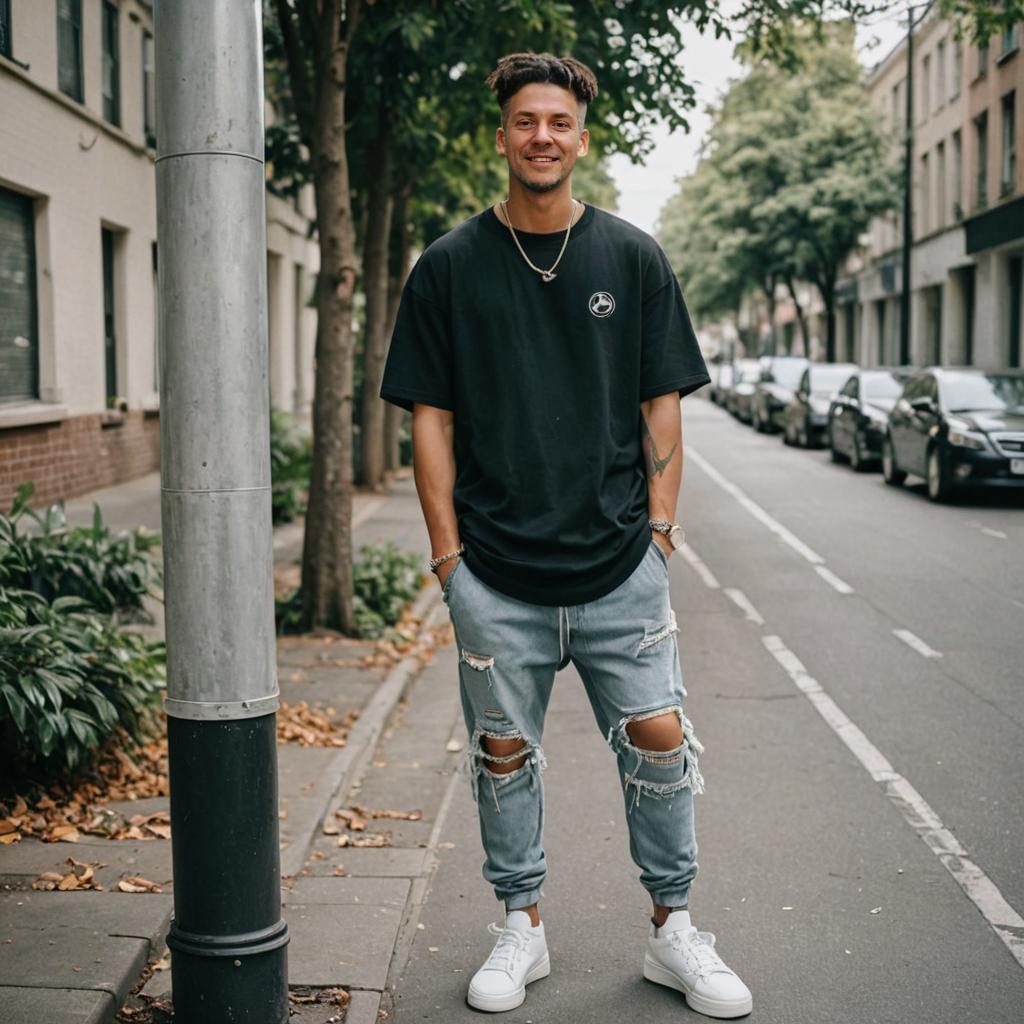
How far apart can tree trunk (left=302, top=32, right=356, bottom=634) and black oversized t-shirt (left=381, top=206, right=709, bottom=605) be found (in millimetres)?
5673

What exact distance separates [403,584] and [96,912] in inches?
258

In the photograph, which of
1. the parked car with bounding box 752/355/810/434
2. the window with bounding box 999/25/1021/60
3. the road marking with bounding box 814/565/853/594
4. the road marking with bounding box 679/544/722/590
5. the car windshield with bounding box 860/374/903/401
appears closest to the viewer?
the road marking with bounding box 814/565/853/594

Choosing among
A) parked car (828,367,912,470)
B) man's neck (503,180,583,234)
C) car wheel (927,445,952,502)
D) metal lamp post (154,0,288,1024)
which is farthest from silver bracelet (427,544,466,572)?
parked car (828,367,912,470)

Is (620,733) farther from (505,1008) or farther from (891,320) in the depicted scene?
→ (891,320)

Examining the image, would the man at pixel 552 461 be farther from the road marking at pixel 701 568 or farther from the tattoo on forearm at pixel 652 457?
the road marking at pixel 701 568

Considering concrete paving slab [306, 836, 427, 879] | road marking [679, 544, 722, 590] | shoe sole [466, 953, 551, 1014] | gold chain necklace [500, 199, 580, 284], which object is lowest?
concrete paving slab [306, 836, 427, 879]

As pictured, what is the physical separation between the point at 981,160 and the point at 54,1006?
3673 cm

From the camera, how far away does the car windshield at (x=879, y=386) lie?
74.3 ft

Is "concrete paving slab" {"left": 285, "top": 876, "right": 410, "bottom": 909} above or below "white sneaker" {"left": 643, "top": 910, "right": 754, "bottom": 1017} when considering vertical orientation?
below

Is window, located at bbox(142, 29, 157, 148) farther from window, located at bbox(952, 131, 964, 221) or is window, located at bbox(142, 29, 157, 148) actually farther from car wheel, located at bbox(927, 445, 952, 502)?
window, located at bbox(952, 131, 964, 221)

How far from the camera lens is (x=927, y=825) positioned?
5.30 m

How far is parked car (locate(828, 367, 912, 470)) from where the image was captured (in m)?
21.8

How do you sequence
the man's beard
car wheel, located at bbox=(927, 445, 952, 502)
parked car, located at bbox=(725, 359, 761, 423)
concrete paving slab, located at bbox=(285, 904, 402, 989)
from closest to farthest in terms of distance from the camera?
the man's beard
concrete paving slab, located at bbox=(285, 904, 402, 989)
car wheel, located at bbox=(927, 445, 952, 502)
parked car, located at bbox=(725, 359, 761, 423)

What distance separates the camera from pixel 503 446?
137 inches
